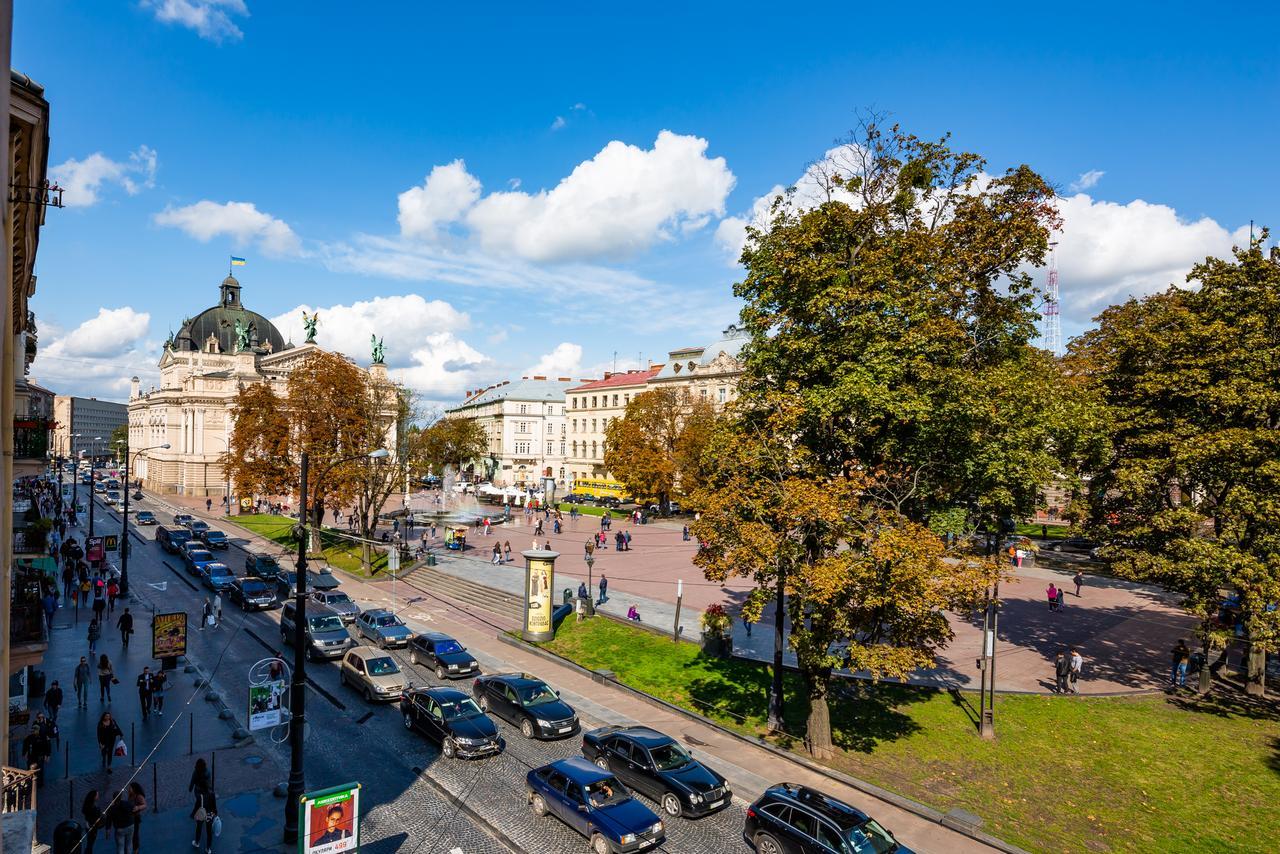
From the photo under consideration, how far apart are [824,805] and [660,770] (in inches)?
153

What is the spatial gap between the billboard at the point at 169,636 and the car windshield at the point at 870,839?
19664mm

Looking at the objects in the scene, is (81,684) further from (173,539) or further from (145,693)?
(173,539)

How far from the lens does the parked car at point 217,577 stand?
118 feet

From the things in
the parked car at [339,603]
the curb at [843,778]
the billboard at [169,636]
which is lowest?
the curb at [843,778]

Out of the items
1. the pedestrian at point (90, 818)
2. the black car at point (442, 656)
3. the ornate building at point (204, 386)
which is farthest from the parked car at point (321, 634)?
the ornate building at point (204, 386)

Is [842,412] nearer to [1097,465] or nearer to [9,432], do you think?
[1097,465]

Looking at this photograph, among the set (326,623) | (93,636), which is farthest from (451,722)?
(93,636)

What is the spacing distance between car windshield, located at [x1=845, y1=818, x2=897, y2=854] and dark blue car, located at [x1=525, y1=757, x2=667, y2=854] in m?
3.69

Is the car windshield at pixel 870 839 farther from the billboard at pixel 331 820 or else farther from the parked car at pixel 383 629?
the parked car at pixel 383 629

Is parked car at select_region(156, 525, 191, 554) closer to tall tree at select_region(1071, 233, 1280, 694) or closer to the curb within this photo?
the curb

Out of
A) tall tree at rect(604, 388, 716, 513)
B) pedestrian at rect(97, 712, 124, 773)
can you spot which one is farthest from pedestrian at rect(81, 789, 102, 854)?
tall tree at rect(604, 388, 716, 513)

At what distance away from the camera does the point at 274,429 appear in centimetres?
4419

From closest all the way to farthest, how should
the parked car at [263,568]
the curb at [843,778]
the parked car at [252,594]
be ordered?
the curb at [843,778] < the parked car at [252,594] < the parked car at [263,568]

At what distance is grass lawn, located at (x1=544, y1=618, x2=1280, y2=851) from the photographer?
15.2 m
